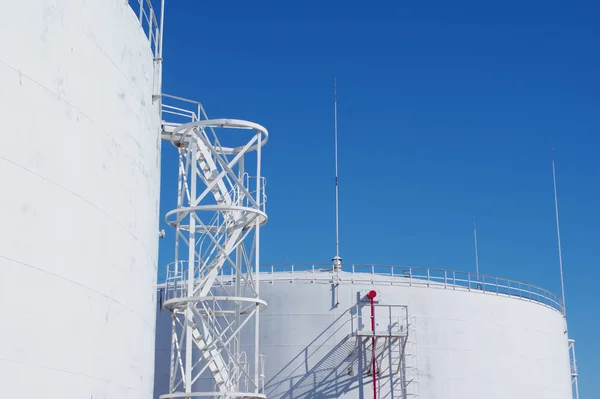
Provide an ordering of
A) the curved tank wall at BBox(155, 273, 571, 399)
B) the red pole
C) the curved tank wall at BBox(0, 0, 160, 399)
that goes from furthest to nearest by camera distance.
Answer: the curved tank wall at BBox(155, 273, 571, 399), the red pole, the curved tank wall at BBox(0, 0, 160, 399)

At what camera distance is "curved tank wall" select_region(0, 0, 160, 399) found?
10.6 metres

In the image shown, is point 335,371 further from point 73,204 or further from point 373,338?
point 73,204

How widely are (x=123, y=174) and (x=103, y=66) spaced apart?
5.90 feet

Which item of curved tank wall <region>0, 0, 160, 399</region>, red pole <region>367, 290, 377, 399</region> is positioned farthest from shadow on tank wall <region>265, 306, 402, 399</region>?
curved tank wall <region>0, 0, 160, 399</region>

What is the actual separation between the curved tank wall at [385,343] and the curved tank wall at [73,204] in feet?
44.4

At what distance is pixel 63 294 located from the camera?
11461 mm

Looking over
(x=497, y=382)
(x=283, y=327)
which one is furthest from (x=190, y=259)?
Result: (x=497, y=382)

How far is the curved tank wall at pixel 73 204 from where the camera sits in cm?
1061

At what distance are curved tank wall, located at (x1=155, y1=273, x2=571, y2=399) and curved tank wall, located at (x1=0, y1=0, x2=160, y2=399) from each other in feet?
44.4

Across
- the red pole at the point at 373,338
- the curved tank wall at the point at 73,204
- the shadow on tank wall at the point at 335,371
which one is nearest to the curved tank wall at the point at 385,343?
the shadow on tank wall at the point at 335,371

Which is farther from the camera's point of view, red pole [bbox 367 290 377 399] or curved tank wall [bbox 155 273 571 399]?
curved tank wall [bbox 155 273 571 399]

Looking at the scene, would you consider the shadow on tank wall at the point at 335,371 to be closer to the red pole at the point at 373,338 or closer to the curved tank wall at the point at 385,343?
the curved tank wall at the point at 385,343

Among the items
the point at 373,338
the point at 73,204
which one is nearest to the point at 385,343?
the point at 373,338

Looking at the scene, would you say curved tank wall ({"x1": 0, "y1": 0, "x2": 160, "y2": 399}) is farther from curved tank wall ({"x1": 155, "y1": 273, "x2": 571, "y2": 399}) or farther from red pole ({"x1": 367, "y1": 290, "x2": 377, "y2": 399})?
red pole ({"x1": 367, "y1": 290, "x2": 377, "y2": 399})
